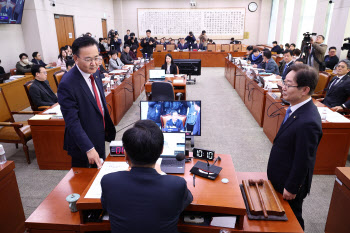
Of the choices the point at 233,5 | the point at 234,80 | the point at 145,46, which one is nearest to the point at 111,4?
the point at 145,46

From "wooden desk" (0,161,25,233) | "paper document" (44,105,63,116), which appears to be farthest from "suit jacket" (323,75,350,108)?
"wooden desk" (0,161,25,233)

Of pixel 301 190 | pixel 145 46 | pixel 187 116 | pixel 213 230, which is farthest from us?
pixel 145 46

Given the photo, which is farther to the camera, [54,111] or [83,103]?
[54,111]

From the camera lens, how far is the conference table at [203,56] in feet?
34.4

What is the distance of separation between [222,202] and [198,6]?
1347 centimetres

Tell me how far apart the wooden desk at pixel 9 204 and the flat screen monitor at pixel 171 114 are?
125cm

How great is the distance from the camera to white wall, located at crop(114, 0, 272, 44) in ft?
43.0

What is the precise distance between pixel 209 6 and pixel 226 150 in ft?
37.7

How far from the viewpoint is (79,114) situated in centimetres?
186

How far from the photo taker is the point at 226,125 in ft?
15.4

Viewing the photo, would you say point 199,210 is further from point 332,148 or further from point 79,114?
point 332,148

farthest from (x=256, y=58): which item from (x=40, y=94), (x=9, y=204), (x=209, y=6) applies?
(x=209, y=6)

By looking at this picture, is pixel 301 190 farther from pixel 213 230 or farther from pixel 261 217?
pixel 213 230

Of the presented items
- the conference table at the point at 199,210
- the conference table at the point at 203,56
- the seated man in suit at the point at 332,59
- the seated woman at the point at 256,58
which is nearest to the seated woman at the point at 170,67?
the seated woman at the point at 256,58
